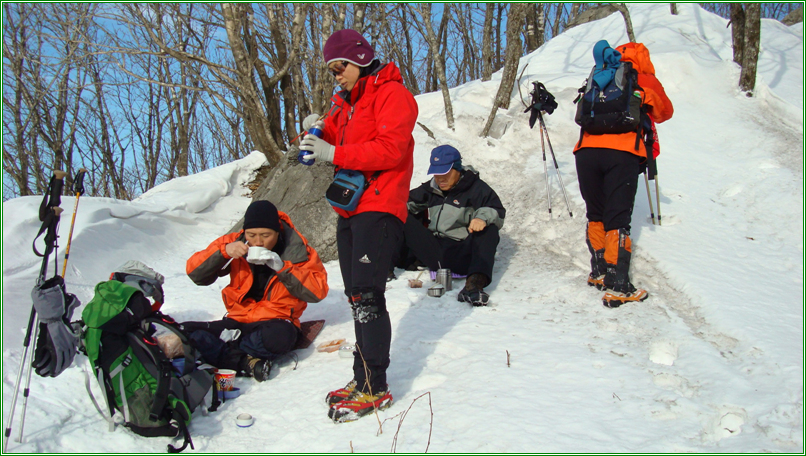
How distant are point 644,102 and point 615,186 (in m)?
0.70

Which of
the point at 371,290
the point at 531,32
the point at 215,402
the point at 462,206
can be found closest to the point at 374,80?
the point at 371,290

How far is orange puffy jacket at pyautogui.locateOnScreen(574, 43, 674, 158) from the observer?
414 cm

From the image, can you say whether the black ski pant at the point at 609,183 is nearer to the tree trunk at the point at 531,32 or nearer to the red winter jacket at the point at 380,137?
the red winter jacket at the point at 380,137

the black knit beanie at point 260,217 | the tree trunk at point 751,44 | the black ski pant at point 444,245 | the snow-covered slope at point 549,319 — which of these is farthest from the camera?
the tree trunk at point 751,44

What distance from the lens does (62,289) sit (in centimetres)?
258

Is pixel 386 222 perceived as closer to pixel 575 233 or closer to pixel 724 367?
pixel 724 367

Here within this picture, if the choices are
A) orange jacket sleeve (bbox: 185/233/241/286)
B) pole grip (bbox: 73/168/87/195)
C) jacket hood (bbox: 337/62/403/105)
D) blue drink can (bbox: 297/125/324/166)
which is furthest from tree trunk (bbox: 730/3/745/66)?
pole grip (bbox: 73/168/87/195)

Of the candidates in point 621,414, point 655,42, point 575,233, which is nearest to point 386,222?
point 621,414

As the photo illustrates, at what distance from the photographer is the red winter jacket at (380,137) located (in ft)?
8.60

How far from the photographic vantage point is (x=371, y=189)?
8.96 feet

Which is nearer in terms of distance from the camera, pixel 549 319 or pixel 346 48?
pixel 346 48

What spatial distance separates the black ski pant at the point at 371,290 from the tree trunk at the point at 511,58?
551 cm

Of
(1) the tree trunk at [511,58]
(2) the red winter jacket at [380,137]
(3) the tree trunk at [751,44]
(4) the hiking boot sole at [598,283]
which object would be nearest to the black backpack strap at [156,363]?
(2) the red winter jacket at [380,137]

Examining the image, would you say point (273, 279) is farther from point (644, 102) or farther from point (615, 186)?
point (644, 102)
